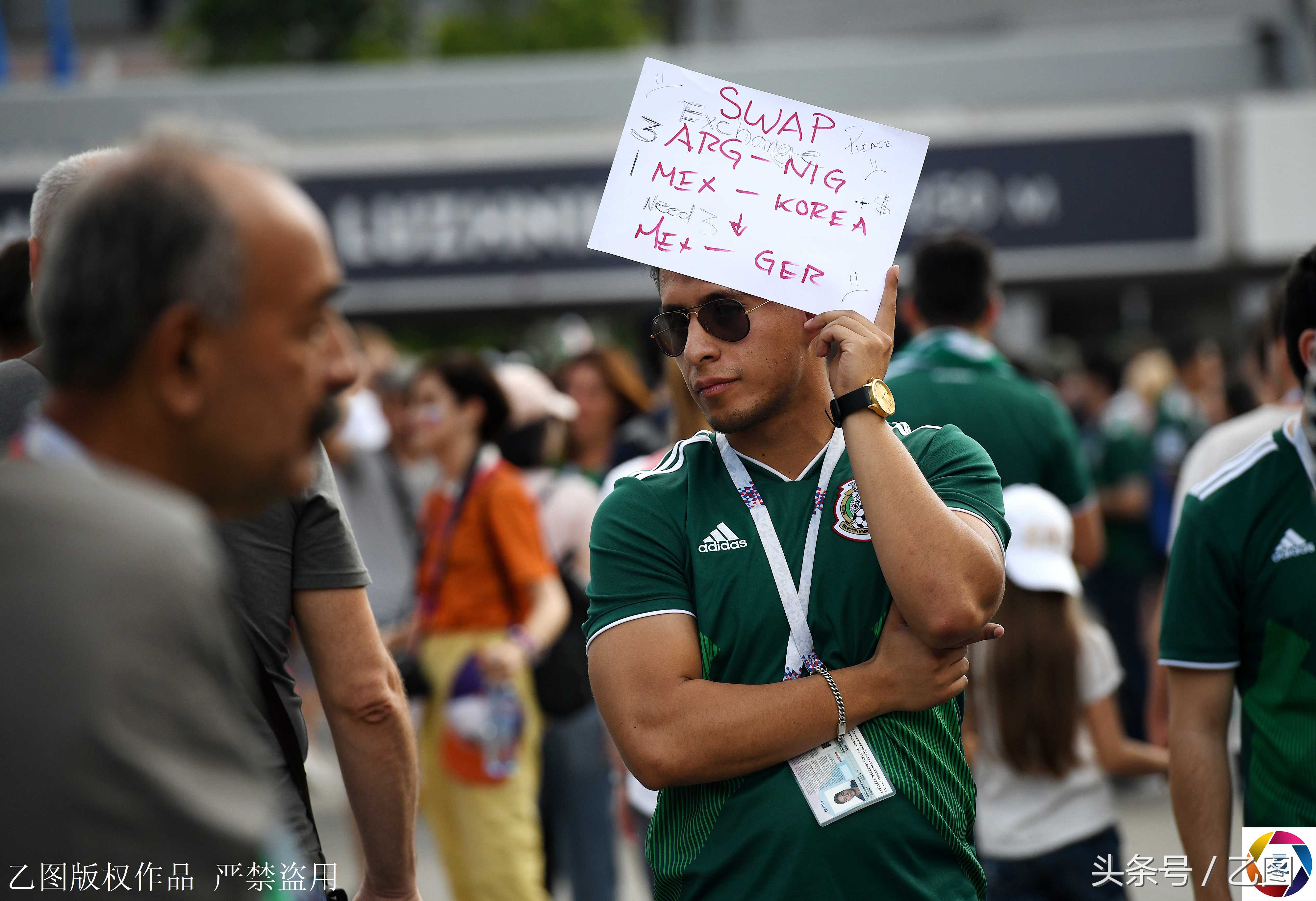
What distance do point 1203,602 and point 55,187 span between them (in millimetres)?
2465

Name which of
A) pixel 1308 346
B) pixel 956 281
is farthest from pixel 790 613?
pixel 956 281

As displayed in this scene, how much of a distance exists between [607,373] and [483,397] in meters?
1.31

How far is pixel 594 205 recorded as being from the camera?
11883 mm

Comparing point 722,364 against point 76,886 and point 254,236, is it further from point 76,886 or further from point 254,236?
point 76,886

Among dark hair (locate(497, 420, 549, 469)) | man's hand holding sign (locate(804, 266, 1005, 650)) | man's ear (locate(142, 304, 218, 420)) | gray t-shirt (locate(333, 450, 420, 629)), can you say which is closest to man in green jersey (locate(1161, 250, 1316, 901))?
man's hand holding sign (locate(804, 266, 1005, 650))

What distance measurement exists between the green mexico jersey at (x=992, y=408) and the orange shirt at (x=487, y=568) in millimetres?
1707

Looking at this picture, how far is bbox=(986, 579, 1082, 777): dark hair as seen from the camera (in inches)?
155

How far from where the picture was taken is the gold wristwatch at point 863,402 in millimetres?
2252

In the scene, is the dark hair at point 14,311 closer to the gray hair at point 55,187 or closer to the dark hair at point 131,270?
the gray hair at point 55,187

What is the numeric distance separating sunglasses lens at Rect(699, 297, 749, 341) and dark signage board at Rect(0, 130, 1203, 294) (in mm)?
9406

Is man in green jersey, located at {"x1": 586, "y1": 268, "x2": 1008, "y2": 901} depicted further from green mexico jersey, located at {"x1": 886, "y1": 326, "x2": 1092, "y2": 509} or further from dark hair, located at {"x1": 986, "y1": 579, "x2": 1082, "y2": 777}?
green mexico jersey, located at {"x1": 886, "y1": 326, "x2": 1092, "y2": 509}

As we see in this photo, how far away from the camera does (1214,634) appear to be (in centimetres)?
282

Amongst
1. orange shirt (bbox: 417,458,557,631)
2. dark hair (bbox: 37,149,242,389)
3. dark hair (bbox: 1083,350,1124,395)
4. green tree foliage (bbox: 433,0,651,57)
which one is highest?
dark hair (bbox: 37,149,242,389)

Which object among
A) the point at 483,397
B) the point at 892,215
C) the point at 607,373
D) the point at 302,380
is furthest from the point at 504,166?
the point at 302,380
